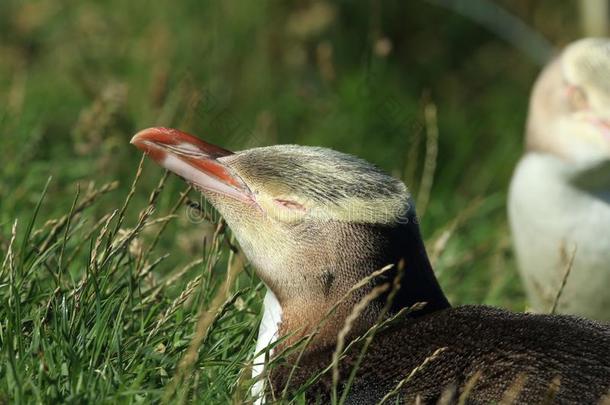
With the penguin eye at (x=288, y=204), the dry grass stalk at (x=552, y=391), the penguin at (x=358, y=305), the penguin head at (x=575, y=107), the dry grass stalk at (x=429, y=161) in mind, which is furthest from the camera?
the dry grass stalk at (x=429, y=161)

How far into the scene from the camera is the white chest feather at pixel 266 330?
10.9 feet

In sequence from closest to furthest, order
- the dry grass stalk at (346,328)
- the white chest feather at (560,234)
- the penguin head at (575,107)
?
1. the dry grass stalk at (346,328)
2. the white chest feather at (560,234)
3. the penguin head at (575,107)

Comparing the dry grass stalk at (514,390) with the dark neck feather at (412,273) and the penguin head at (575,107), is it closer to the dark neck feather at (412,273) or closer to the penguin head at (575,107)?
the dark neck feather at (412,273)

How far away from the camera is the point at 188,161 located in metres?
3.67

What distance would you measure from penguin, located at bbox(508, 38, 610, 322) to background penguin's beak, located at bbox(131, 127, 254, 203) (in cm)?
203

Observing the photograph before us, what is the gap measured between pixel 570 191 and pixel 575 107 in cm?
42

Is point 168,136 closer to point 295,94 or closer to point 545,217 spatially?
point 545,217

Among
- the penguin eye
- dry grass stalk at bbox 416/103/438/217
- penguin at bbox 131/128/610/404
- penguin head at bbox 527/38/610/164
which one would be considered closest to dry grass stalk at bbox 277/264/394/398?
penguin at bbox 131/128/610/404

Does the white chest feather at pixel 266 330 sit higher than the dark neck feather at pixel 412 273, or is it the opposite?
the dark neck feather at pixel 412 273

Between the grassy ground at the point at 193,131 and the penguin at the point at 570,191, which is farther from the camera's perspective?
the penguin at the point at 570,191

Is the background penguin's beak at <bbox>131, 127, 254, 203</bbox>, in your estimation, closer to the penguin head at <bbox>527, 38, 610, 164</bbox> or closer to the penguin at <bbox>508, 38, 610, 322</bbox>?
the penguin at <bbox>508, 38, 610, 322</bbox>

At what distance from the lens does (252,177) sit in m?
3.61

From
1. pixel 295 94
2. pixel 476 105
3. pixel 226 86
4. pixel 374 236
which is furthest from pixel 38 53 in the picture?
pixel 374 236

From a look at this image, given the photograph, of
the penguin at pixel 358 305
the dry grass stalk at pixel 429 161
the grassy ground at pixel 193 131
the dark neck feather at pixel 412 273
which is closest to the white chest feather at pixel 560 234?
the grassy ground at pixel 193 131
